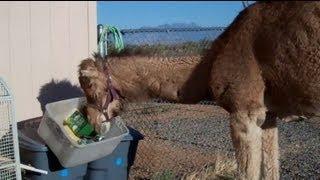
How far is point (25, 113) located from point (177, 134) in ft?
14.7

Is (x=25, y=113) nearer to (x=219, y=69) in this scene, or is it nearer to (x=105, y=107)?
(x=105, y=107)

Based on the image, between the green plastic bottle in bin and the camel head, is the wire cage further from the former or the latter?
the camel head

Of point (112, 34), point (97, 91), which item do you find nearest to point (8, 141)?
point (97, 91)

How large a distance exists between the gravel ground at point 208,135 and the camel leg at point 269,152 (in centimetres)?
113

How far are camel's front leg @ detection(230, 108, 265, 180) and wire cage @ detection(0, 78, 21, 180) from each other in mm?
2236

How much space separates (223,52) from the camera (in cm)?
607

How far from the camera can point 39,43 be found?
7.18m

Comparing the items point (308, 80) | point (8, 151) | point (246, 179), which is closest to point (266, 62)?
point (308, 80)

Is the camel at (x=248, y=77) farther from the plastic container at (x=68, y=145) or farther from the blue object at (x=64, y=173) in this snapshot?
the blue object at (x=64, y=173)

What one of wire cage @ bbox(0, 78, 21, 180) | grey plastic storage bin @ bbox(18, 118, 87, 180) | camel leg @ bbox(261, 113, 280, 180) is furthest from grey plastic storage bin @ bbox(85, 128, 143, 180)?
camel leg @ bbox(261, 113, 280, 180)

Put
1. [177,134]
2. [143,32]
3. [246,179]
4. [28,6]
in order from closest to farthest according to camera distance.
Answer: [246,179]
[28,6]
[143,32]
[177,134]

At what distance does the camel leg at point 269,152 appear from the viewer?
6.51m

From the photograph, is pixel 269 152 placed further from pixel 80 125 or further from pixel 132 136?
pixel 80 125

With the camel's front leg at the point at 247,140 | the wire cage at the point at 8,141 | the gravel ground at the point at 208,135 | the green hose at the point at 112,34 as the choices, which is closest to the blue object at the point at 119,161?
the wire cage at the point at 8,141
